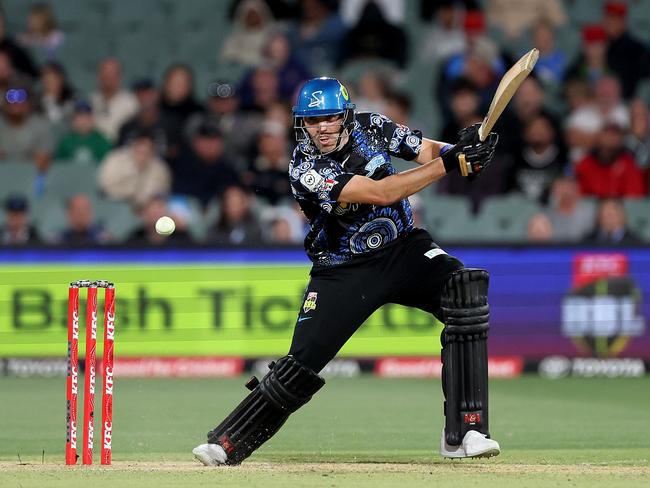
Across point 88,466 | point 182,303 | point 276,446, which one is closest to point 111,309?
point 88,466

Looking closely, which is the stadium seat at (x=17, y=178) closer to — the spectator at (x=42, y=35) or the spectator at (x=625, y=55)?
the spectator at (x=42, y=35)

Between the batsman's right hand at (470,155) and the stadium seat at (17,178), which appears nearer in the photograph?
the batsman's right hand at (470,155)

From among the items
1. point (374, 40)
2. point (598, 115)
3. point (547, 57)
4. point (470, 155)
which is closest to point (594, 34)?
point (547, 57)

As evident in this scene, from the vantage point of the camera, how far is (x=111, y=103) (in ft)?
47.8

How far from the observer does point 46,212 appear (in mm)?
13711

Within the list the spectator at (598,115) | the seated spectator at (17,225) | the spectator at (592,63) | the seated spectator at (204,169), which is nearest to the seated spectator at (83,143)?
the seated spectator at (204,169)

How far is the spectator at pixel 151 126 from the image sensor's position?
46.4 feet

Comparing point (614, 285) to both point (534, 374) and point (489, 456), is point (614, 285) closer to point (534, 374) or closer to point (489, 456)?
point (534, 374)

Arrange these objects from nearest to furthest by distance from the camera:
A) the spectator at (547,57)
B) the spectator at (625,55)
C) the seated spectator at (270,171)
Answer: the seated spectator at (270,171)
the spectator at (547,57)
the spectator at (625,55)

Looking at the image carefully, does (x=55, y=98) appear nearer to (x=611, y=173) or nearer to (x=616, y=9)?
(x=611, y=173)

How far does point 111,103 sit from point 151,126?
1.95 feet

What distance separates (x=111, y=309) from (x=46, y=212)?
7.03 meters

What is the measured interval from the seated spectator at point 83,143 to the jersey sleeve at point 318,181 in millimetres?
7569

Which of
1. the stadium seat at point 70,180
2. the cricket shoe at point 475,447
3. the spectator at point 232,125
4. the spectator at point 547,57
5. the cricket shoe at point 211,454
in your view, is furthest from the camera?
the spectator at point 547,57
